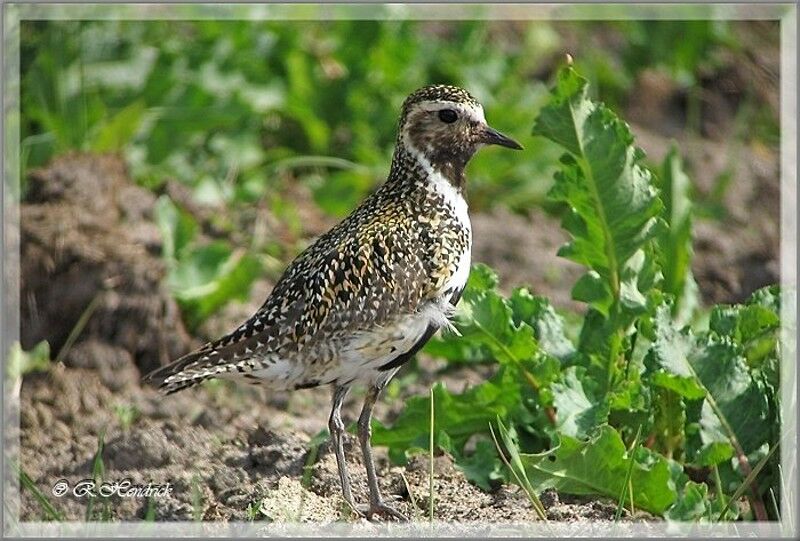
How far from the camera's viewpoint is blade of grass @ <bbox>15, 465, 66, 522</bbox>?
5031 millimetres

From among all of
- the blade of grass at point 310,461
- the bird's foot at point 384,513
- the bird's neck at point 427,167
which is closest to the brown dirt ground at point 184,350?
the blade of grass at point 310,461

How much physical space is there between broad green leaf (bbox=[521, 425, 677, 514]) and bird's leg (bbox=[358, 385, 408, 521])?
21.7 inches

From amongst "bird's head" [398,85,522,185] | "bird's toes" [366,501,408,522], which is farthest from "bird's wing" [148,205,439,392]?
Answer: "bird's toes" [366,501,408,522]

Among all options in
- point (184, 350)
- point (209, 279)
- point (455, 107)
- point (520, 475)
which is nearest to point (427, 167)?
point (455, 107)

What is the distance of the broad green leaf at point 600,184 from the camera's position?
5.35 meters

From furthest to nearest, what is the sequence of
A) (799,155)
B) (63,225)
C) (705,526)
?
1. (63,225)
2. (799,155)
3. (705,526)

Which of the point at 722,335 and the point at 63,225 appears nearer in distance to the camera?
the point at 722,335

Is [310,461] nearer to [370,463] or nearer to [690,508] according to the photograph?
[370,463]

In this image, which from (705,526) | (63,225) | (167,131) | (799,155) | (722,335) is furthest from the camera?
(167,131)

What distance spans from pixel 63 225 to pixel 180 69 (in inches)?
67.7

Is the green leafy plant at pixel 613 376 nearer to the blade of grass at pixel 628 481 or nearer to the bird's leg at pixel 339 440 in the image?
the blade of grass at pixel 628 481

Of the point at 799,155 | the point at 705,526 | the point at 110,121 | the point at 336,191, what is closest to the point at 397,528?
the point at 705,526

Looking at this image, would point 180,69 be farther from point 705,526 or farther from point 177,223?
point 705,526

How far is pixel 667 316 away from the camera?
531 cm
